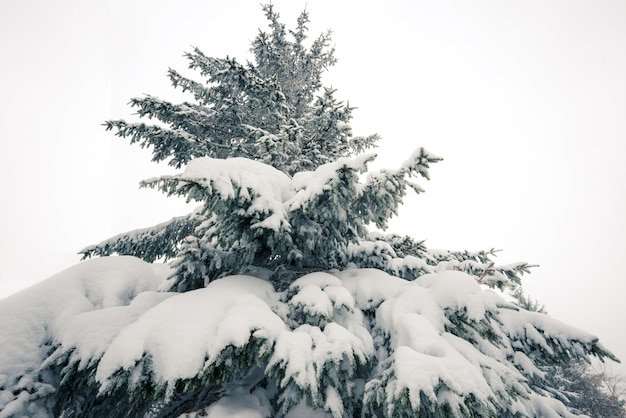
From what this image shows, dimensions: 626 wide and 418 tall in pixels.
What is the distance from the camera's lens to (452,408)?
166 centimetres

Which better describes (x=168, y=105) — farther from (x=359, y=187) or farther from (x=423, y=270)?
(x=423, y=270)

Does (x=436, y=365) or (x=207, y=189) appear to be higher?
(x=207, y=189)

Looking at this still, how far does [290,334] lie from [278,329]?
0.10 m

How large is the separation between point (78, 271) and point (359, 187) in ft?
10.6

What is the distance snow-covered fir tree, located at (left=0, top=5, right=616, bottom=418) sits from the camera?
1876 mm

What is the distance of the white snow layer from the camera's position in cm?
185

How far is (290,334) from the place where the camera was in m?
2.14

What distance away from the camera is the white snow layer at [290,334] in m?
1.85

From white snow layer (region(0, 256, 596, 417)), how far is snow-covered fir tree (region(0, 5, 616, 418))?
0.5 inches

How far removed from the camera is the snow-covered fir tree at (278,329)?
1876 millimetres

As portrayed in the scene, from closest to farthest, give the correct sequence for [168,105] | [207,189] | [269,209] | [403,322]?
1. [207,189]
2. [403,322]
3. [269,209]
4. [168,105]

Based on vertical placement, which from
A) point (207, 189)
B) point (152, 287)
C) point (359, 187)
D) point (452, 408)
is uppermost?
point (359, 187)

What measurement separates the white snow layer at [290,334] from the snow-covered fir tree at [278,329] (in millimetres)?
12

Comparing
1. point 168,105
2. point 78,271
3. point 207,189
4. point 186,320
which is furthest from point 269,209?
point 168,105
